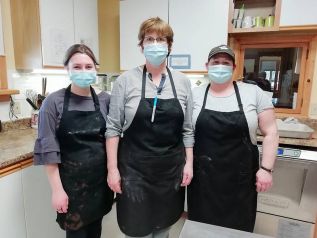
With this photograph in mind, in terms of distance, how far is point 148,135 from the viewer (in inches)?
42.2

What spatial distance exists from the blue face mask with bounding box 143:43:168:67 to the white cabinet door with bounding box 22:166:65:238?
2.81 ft

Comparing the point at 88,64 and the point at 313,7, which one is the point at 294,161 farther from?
the point at 88,64

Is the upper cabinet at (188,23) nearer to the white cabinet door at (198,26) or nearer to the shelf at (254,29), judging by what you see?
the white cabinet door at (198,26)

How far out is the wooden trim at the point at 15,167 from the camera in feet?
3.85

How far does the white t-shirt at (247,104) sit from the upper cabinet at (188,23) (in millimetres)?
925

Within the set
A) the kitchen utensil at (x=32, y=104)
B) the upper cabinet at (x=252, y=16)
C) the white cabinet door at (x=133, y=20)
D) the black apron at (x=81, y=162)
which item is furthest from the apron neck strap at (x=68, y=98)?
the upper cabinet at (x=252, y=16)

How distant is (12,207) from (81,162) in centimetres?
47

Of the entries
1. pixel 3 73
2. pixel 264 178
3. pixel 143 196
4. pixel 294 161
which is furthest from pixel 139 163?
pixel 3 73

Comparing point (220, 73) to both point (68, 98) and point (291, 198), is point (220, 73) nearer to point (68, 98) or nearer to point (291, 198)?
point (68, 98)

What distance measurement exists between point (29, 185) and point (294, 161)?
155 centimetres

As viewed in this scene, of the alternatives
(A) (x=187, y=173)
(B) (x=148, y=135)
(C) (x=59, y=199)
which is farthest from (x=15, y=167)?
(A) (x=187, y=173)

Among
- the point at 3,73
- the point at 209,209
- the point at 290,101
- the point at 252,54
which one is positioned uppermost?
the point at 252,54

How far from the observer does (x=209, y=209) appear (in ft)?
4.28

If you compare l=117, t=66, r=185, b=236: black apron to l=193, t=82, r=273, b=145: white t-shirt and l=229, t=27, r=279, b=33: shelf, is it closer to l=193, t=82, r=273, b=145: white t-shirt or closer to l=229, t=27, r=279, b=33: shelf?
l=193, t=82, r=273, b=145: white t-shirt
